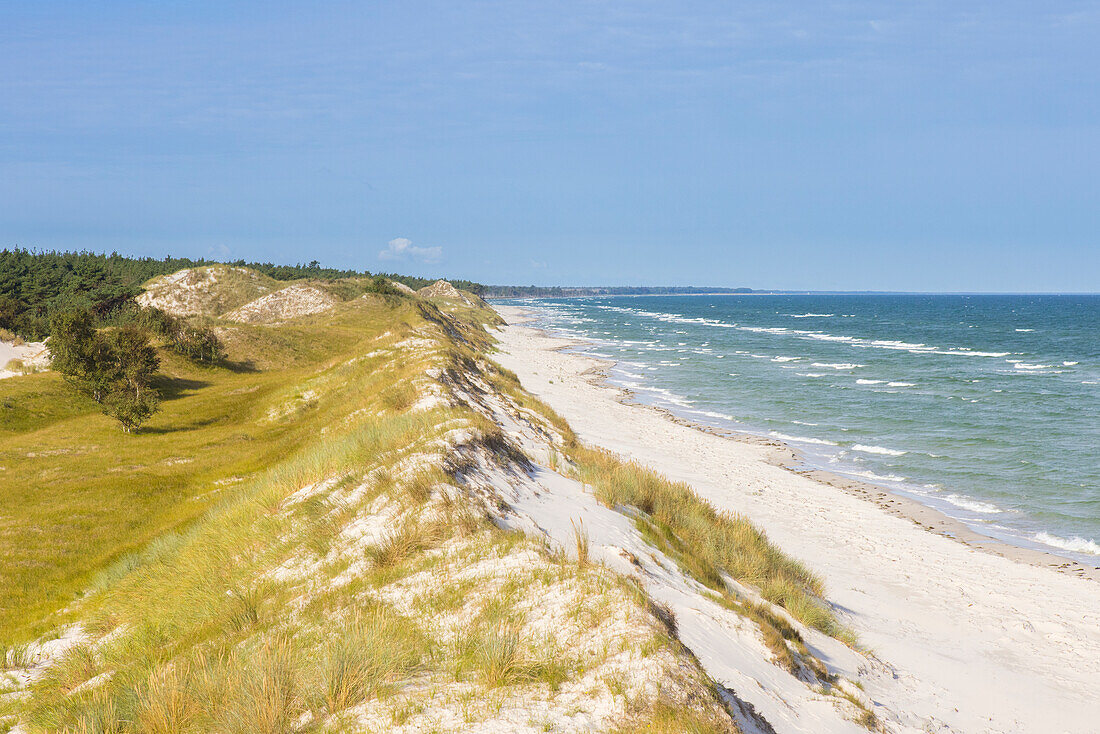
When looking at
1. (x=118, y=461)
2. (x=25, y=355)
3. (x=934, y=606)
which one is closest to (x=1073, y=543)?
(x=934, y=606)

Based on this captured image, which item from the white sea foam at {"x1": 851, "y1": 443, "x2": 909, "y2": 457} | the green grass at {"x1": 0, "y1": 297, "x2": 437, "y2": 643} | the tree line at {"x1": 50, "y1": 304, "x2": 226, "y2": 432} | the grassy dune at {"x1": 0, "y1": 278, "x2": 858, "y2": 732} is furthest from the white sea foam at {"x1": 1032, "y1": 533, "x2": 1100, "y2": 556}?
the tree line at {"x1": 50, "y1": 304, "x2": 226, "y2": 432}

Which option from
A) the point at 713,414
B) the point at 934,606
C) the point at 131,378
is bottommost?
the point at 934,606

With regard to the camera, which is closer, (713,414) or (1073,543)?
(1073,543)

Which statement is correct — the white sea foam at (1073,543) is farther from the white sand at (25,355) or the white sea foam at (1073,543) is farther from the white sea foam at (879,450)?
the white sand at (25,355)

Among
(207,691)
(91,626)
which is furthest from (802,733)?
(91,626)

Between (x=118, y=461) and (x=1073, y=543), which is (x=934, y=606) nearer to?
(x=1073, y=543)

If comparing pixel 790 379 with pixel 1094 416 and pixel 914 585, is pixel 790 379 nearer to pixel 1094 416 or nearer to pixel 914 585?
pixel 1094 416

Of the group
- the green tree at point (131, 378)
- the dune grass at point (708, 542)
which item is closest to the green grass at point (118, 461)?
the green tree at point (131, 378)
